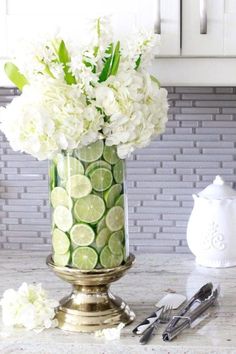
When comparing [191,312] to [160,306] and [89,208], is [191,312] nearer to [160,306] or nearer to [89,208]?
[160,306]

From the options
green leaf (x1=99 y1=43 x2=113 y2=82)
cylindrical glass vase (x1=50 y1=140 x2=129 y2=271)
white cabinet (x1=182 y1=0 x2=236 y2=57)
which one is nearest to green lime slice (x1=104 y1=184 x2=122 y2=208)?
cylindrical glass vase (x1=50 y1=140 x2=129 y2=271)

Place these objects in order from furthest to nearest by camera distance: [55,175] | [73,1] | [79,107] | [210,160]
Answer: [210,160] → [73,1] → [55,175] → [79,107]

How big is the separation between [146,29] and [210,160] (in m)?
0.52

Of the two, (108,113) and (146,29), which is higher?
(146,29)

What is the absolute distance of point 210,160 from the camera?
1.97m

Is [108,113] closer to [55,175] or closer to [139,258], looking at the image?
[55,175]

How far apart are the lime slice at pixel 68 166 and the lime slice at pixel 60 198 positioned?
3 centimetres

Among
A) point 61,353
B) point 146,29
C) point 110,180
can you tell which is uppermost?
point 146,29

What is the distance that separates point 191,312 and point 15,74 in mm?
619

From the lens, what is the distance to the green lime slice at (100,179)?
145cm

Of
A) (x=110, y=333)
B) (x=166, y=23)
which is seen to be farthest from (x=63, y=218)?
(x=166, y=23)

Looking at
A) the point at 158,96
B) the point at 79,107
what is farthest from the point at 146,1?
the point at 79,107

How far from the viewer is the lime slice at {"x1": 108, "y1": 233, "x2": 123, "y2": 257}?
1491 mm

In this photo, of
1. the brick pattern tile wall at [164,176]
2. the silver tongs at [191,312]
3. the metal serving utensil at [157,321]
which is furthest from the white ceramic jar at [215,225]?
the metal serving utensil at [157,321]
